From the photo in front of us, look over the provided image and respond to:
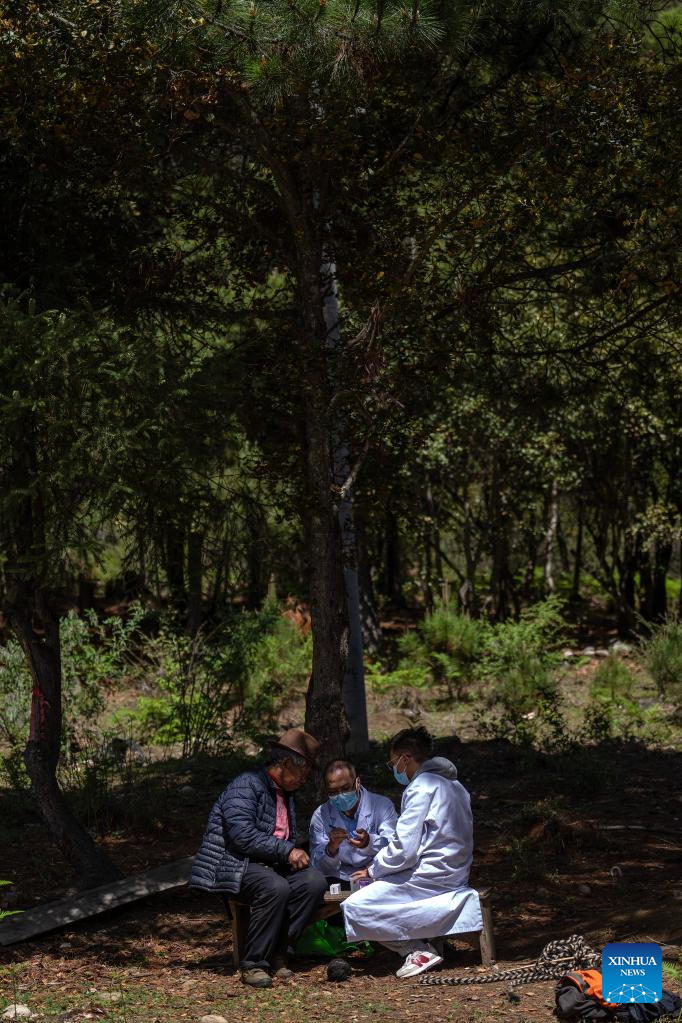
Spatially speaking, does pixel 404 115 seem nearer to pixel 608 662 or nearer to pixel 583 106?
pixel 583 106

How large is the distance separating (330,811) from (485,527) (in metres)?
13.4

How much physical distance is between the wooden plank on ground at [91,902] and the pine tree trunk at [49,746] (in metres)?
0.29

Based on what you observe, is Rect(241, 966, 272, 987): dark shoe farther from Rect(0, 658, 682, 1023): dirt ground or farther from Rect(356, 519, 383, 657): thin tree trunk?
Rect(356, 519, 383, 657): thin tree trunk

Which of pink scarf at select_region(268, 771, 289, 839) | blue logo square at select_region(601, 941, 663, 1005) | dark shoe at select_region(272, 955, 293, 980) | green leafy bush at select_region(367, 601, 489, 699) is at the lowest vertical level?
dark shoe at select_region(272, 955, 293, 980)

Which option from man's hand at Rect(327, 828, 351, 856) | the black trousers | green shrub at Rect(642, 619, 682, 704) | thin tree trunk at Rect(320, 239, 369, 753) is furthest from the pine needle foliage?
green shrub at Rect(642, 619, 682, 704)

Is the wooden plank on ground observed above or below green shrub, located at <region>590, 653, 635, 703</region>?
below

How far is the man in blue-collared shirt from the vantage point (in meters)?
5.96

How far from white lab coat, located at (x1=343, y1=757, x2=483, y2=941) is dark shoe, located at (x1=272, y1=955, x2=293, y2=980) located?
370 mm

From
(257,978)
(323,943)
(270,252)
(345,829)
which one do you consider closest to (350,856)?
(345,829)

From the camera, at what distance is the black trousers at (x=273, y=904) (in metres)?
5.68

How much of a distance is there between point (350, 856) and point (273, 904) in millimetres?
574

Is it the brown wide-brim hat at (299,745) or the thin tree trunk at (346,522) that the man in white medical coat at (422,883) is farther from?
the thin tree trunk at (346,522)

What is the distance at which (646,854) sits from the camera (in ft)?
24.7

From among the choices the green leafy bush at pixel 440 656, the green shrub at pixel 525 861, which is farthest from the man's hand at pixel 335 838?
the green leafy bush at pixel 440 656
